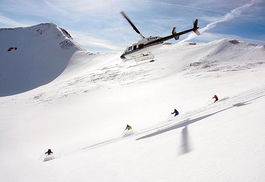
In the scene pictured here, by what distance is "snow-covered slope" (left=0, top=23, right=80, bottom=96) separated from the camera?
9131cm

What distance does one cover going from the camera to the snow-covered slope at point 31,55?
91312mm

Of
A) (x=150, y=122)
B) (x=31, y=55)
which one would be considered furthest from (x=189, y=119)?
(x=31, y=55)

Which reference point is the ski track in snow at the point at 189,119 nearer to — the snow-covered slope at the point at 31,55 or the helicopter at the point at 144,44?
the helicopter at the point at 144,44

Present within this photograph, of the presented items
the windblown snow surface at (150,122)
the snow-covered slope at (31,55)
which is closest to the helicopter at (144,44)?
the windblown snow surface at (150,122)

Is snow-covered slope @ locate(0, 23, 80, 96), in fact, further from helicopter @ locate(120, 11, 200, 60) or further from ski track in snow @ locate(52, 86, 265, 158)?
ski track in snow @ locate(52, 86, 265, 158)

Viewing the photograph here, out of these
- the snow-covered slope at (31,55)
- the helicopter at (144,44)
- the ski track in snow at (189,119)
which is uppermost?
the snow-covered slope at (31,55)

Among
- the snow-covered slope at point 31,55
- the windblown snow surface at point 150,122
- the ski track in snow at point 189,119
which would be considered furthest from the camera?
the snow-covered slope at point 31,55

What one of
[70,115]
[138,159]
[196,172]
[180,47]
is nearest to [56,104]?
[70,115]

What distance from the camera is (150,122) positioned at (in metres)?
26.3

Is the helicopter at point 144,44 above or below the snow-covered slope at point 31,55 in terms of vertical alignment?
below

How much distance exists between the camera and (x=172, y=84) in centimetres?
4534

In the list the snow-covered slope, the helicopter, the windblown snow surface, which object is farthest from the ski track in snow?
the snow-covered slope

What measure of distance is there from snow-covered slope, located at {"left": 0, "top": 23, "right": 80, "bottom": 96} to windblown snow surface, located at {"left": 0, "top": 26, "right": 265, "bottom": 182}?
7737mm

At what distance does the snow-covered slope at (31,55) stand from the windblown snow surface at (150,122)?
774 centimetres
